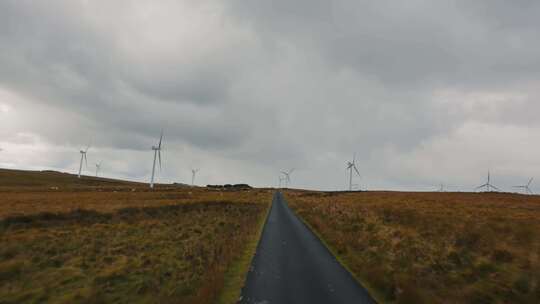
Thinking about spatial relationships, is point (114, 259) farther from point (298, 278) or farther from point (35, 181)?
point (35, 181)

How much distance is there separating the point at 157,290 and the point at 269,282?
14.8 feet

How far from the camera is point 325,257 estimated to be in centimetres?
1688

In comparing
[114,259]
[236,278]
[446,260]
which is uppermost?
[446,260]

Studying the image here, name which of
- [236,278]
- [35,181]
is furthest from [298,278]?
[35,181]

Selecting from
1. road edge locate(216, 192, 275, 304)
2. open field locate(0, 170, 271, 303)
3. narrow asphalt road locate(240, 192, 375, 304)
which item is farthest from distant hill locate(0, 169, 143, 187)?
narrow asphalt road locate(240, 192, 375, 304)

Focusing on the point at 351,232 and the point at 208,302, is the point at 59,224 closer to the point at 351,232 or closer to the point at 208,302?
the point at 208,302

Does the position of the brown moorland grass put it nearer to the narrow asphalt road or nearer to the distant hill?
the narrow asphalt road

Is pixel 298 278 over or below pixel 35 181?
over

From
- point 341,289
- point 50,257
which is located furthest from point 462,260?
point 50,257

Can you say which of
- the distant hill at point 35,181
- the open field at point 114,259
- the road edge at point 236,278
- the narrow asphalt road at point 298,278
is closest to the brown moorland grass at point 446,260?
the narrow asphalt road at point 298,278

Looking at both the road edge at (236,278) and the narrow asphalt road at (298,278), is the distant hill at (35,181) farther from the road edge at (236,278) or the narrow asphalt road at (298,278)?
the narrow asphalt road at (298,278)

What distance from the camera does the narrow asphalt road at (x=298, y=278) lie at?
10625 mm

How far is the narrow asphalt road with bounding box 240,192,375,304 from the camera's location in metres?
10.6

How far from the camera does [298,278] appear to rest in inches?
506
